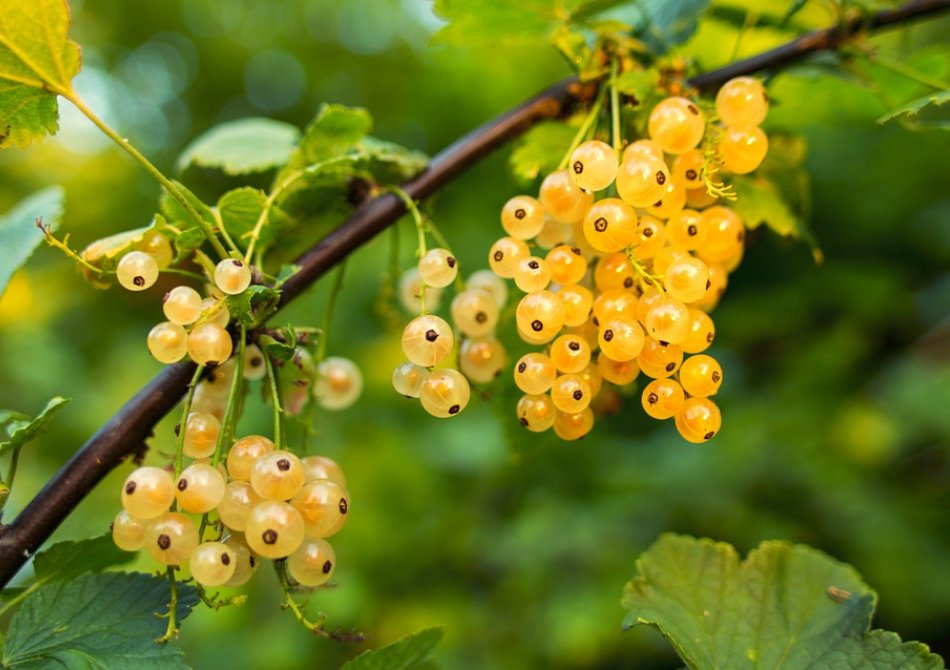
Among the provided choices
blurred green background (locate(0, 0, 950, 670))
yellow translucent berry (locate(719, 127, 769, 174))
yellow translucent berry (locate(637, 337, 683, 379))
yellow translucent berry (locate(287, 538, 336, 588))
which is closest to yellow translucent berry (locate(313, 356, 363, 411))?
yellow translucent berry (locate(287, 538, 336, 588))

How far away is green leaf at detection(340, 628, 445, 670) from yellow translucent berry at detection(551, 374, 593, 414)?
23cm

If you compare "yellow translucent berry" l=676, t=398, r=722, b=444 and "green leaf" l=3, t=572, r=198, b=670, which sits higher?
"green leaf" l=3, t=572, r=198, b=670

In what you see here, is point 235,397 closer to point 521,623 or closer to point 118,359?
point 521,623

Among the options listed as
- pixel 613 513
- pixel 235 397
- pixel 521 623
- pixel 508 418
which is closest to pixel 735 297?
pixel 613 513

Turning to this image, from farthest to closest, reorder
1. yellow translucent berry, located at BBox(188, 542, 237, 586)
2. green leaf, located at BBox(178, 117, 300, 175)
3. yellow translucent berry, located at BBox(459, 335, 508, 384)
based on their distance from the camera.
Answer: green leaf, located at BBox(178, 117, 300, 175) → yellow translucent berry, located at BBox(459, 335, 508, 384) → yellow translucent berry, located at BBox(188, 542, 237, 586)

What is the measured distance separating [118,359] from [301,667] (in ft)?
4.84

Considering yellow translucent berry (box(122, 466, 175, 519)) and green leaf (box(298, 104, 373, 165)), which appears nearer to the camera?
yellow translucent berry (box(122, 466, 175, 519))

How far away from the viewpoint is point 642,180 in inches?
26.1

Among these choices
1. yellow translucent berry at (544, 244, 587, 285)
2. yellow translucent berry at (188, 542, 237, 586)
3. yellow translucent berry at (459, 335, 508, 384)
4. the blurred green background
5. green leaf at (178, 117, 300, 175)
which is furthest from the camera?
the blurred green background

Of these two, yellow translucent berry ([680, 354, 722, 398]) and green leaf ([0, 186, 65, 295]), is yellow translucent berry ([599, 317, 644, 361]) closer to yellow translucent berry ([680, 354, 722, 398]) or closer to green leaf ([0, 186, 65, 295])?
yellow translucent berry ([680, 354, 722, 398])

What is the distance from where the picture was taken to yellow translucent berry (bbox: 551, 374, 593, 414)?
69 cm

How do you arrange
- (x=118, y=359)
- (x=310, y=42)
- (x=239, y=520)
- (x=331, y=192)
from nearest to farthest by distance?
(x=239, y=520) → (x=331, y=192) → (x=118, y=359) → (x=310, y=42)

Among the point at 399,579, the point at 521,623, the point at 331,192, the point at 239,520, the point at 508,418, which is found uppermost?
the point at 331,192

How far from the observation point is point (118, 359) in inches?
112
